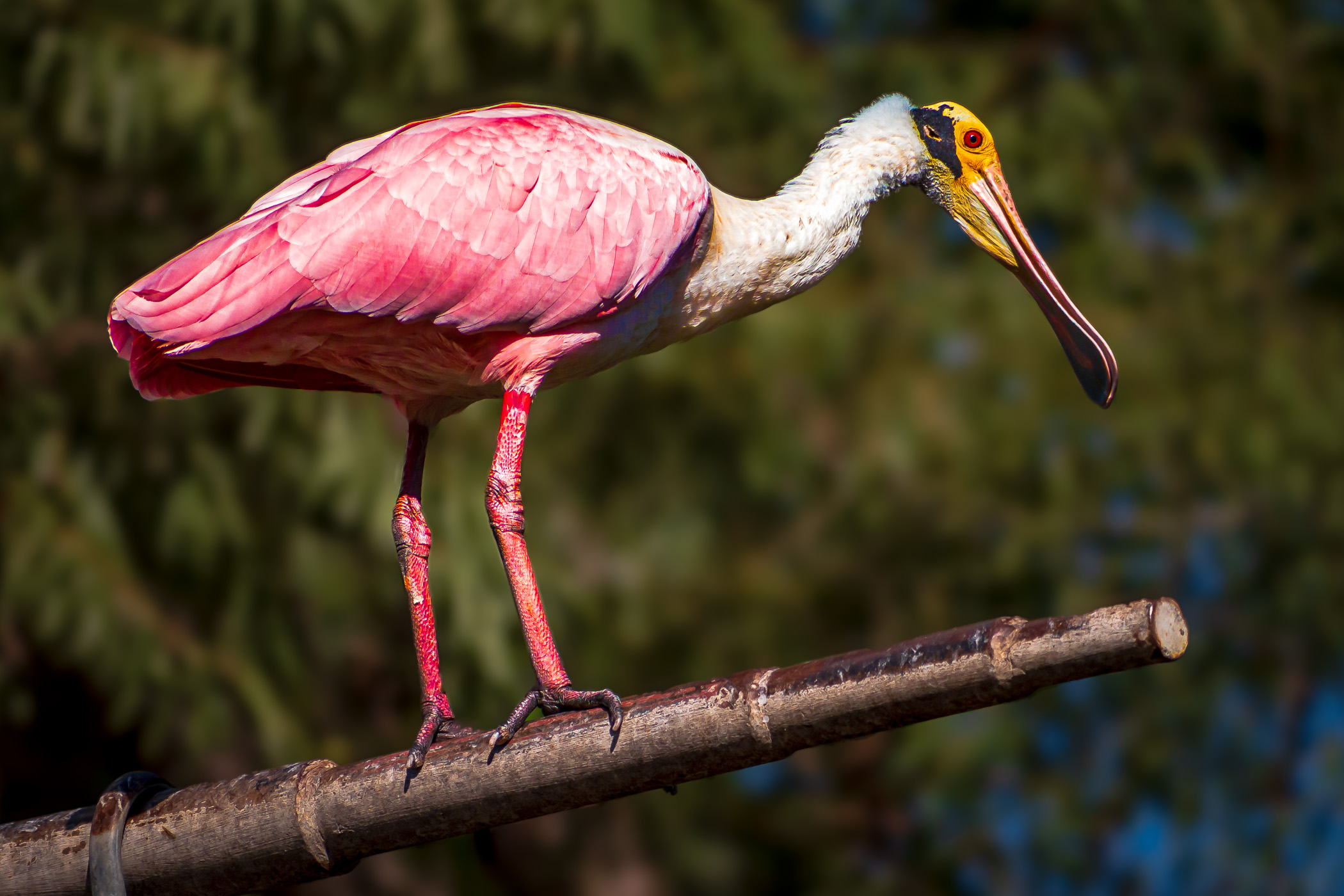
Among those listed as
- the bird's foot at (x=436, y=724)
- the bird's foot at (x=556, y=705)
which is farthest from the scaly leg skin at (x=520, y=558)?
the bird's foot at (x=436, y=724)

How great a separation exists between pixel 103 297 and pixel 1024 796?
5.30 meters

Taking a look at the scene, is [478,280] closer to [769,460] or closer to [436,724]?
[436,724]

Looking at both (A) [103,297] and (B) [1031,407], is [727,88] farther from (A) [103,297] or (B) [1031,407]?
(A) [103,297]

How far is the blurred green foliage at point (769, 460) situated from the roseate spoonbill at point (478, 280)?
3.46 metres

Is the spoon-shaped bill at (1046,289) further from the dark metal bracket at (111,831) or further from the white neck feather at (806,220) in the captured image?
the dark metal bracket at (111,831)

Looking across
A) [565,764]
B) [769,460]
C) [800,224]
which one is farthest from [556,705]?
[769,460]

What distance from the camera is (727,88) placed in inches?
341

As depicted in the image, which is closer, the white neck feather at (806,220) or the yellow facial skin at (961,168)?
the white neck feather at (806,220)

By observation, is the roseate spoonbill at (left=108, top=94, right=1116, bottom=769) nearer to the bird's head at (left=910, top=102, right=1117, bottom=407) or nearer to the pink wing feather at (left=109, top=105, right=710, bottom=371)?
the pink wing feather at (left=109, top=105, right=710, bottom=371)

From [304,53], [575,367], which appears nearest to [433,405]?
[575,367]

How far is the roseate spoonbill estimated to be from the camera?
136 inches

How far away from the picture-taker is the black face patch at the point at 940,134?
4.28 metres

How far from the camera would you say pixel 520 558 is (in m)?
3.66

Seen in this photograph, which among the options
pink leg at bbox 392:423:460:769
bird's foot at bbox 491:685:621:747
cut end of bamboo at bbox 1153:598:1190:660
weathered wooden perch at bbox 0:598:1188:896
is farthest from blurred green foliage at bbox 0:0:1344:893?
cut end of bamboo at bbox 1153:598:1190:660
